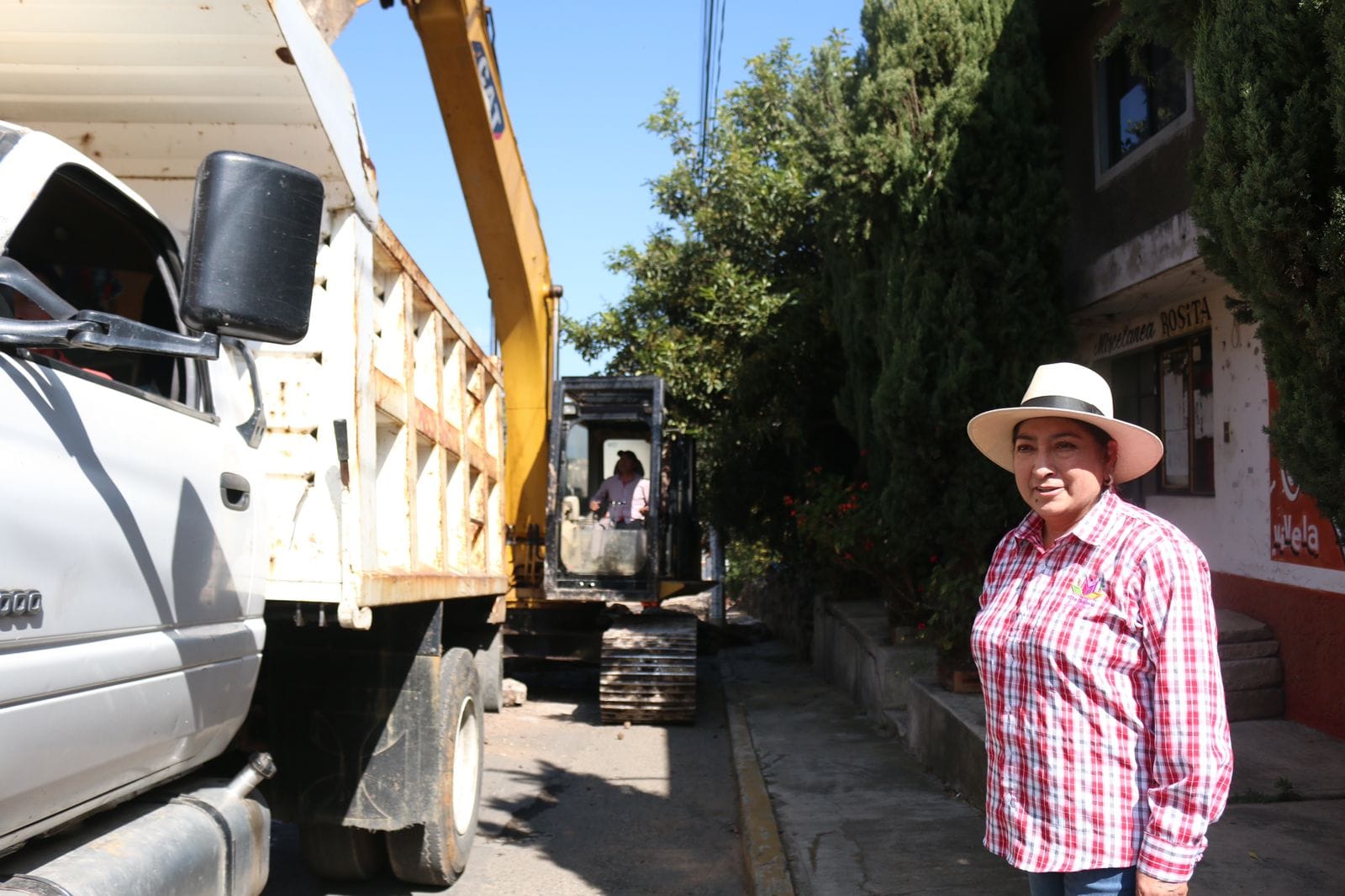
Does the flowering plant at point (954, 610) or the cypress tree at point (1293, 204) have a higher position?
the cypress tree at point (1293, 204)

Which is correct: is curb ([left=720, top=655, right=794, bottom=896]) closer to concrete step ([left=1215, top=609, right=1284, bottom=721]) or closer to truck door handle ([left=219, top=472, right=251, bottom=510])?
concrete step ([left=1215, top=609, right=1284, bottom=721])

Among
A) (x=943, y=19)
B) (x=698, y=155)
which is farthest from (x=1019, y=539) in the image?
(x=698, y=155)

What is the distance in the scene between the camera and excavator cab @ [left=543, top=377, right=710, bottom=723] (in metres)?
10.2

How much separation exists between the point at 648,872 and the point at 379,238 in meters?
3.40

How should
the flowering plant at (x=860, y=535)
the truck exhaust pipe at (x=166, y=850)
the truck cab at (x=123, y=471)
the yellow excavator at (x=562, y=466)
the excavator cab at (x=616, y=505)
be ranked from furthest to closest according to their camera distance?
the excavator cab at (x=616, y=505)
the flowering plant at (x=860, y=535)
the yellow excavator at (x=562, y=466)
the truck exhaust pipe at (x=166, y=850)
the truck cab at (x=123, y=471)

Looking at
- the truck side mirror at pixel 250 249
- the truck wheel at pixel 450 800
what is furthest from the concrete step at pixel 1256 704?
the truck side mirror at pixel 250 249

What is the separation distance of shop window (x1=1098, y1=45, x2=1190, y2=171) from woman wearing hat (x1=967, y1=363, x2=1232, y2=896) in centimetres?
649

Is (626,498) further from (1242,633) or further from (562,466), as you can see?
(1242,633)

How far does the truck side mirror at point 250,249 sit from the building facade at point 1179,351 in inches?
169

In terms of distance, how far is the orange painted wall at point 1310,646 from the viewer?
21.1 feet

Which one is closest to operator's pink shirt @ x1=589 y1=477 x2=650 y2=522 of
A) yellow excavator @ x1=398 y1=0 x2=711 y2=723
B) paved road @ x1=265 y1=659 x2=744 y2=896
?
yellow excavator @ x1=398 y1=0 x2=711 y2=723

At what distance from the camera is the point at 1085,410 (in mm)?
2742

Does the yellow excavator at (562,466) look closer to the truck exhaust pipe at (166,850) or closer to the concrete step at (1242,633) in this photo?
the concrete step at (1242,633)

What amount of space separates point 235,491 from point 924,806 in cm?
436
